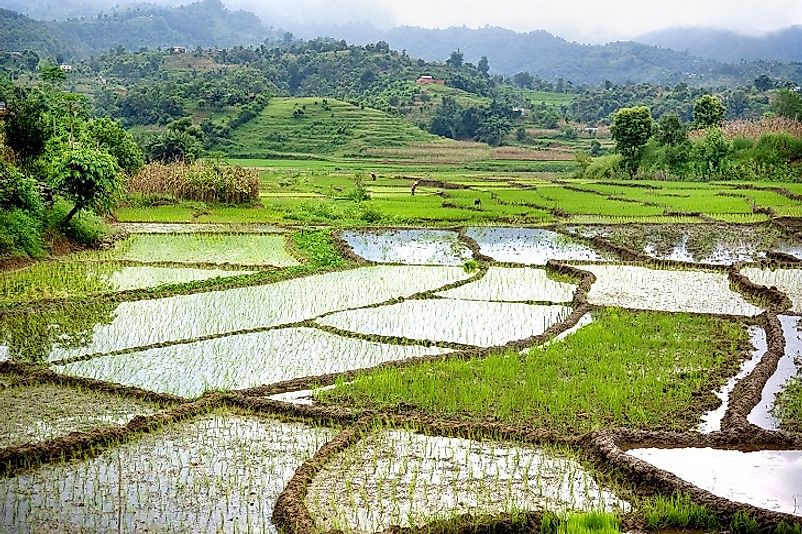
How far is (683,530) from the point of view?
5.76 meters

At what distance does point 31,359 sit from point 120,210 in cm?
1370

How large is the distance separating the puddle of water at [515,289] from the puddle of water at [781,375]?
3.13m

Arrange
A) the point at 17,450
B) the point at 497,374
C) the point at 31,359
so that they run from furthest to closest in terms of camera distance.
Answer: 1. the point at 31,359
2. the point at 497,374
3. the point at 17,450

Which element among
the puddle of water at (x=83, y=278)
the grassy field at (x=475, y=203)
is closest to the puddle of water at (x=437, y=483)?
the puddle of water at (x=83, y=278)

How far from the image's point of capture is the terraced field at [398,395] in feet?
19.9

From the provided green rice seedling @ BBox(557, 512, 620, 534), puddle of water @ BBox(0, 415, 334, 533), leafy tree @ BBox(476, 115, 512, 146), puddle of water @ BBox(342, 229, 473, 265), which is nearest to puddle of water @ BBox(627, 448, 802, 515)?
green rice seedling @ BBox(557, 512, 620, 534)

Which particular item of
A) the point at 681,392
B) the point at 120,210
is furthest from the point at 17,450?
the point at 120,210

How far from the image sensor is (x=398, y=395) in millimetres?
8422

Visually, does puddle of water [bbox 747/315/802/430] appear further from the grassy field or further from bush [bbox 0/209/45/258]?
bush [bbox 0/209/45/258]

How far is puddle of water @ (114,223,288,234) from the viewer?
766 inches

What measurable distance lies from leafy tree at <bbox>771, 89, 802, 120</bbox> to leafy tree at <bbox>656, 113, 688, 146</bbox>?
5947mm

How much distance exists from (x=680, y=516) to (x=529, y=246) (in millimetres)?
12996

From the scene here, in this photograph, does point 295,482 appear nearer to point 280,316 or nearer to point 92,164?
point 280,316

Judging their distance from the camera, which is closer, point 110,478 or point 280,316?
point 110,478
